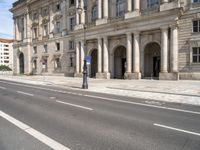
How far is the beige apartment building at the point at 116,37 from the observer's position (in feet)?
84.2

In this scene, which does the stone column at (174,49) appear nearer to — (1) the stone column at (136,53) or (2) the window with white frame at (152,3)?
(1) the stone column at (136,53)

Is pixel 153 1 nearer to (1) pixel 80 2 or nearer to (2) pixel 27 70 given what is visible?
(1) pixel 80 2

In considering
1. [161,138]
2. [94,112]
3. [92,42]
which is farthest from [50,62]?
[161,138]

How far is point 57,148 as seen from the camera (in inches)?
199

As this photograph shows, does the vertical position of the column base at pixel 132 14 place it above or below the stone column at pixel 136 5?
below

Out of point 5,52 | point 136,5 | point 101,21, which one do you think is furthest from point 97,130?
point 5,52

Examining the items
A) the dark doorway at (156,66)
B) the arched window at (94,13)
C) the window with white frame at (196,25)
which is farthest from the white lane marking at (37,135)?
the arched window at (94,13)

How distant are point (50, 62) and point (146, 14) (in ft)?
87.9

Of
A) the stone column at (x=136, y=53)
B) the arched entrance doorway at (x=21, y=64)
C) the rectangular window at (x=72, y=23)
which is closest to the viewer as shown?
the stone column at (x=136, y=53)

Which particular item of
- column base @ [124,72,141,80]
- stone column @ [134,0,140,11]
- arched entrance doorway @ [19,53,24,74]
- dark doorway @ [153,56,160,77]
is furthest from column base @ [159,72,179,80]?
arched entrance doorway @ [19,53,24,74]

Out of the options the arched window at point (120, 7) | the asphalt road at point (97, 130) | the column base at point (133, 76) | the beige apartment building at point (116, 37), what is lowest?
the asphalt road at point (97, 130)

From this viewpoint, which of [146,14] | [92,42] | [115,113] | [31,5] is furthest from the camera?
[31,5]

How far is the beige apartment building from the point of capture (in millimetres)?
25661

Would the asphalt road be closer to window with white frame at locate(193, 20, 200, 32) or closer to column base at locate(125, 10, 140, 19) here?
window with white frame at locate(193, 20, 200, 32)
